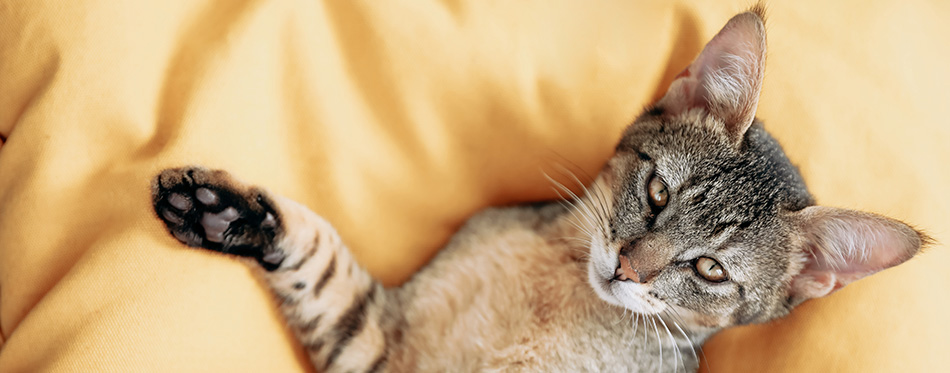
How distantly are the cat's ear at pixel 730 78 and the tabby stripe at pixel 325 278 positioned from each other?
948mm

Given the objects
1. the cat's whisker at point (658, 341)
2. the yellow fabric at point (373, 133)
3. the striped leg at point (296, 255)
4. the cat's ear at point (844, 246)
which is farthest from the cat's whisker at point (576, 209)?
the striped leg at point (296, 255)

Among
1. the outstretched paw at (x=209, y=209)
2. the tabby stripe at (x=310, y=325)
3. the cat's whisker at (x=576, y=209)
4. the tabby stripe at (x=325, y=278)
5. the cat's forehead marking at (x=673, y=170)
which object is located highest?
the outstretched paw at (x=209, y=209)

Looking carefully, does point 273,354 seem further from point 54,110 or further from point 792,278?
point 792,278

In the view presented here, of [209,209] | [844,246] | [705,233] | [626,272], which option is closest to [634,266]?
[626,272]

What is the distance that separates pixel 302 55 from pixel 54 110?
0.56 metres

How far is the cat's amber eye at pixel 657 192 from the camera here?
126cm

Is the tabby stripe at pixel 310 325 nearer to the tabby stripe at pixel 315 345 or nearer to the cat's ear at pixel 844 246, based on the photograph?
the tabby stripe at pixel 315 345

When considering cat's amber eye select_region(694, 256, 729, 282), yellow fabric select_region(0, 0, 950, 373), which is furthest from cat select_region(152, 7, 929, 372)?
yellow fabric select_region(0, 0, 950, 373)

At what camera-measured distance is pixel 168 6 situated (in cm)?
132

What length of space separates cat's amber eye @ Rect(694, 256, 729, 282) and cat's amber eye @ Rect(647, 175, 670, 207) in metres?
0.16

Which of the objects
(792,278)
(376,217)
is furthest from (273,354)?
(792,278)

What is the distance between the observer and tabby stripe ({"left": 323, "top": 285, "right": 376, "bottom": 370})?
1.39m

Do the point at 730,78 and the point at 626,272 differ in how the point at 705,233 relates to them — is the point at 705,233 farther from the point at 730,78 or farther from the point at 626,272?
the point at 730,78

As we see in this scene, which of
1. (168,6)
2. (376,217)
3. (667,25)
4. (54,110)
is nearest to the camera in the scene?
(54,110)
